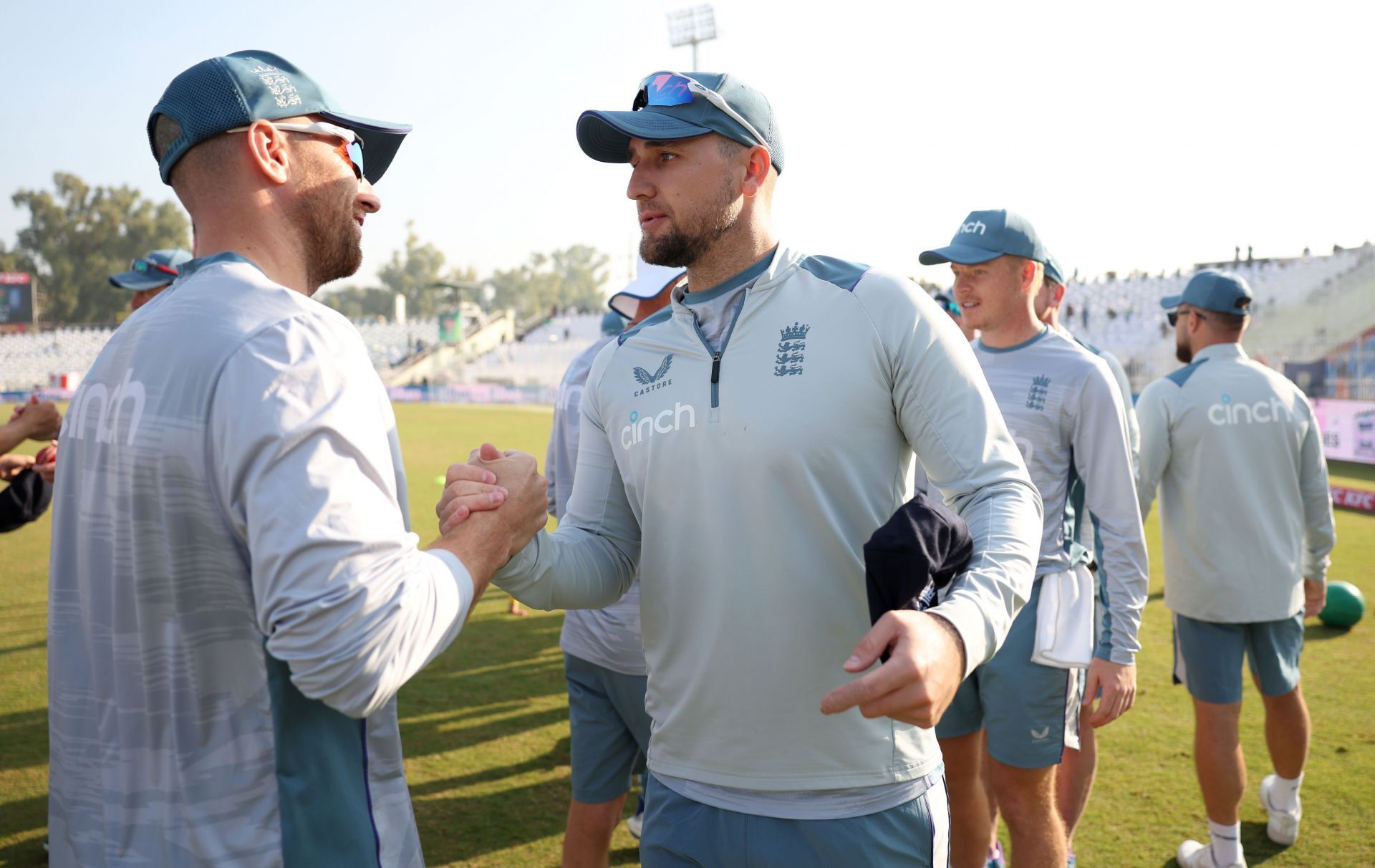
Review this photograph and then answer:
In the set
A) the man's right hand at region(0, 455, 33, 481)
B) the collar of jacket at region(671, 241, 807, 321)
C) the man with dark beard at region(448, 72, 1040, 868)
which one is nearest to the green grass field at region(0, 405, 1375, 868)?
the man's right hand at region(0, 455, 33, 481)

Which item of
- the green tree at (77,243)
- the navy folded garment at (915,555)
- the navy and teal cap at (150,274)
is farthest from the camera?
the green tree at (77,243)

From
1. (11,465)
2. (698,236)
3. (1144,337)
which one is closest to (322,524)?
(698,236)

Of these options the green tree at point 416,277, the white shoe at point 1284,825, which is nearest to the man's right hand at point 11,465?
the white shoe at point 1284,825

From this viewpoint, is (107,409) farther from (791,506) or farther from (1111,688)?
(1111,688)

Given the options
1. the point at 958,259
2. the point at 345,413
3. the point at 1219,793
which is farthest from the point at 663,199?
the point at 1219,793

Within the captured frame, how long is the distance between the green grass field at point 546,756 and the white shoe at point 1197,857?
0.30ft

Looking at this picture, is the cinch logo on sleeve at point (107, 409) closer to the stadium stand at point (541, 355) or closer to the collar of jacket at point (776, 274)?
the collar of jacket at point (776, 274)

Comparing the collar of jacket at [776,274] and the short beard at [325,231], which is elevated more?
the short beard at [325,231]

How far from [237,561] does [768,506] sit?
1.07 metres

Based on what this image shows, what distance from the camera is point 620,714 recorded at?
3648 millimetres

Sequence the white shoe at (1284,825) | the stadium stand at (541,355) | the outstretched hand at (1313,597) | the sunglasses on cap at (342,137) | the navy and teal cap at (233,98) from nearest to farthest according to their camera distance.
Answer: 1. the navy and teal cap at (233,98)
2. the sunglasses on cap at (342,137)
3. the white shoe at (1284,825)
4. the outstretched hand at (1313,597)
5. the stadium stand at (541,355)

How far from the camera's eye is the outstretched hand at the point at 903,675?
1.37m

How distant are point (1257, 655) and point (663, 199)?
3.81m

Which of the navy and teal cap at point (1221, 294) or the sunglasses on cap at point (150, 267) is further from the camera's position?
the sunglasses on cap at point (150, 267)
